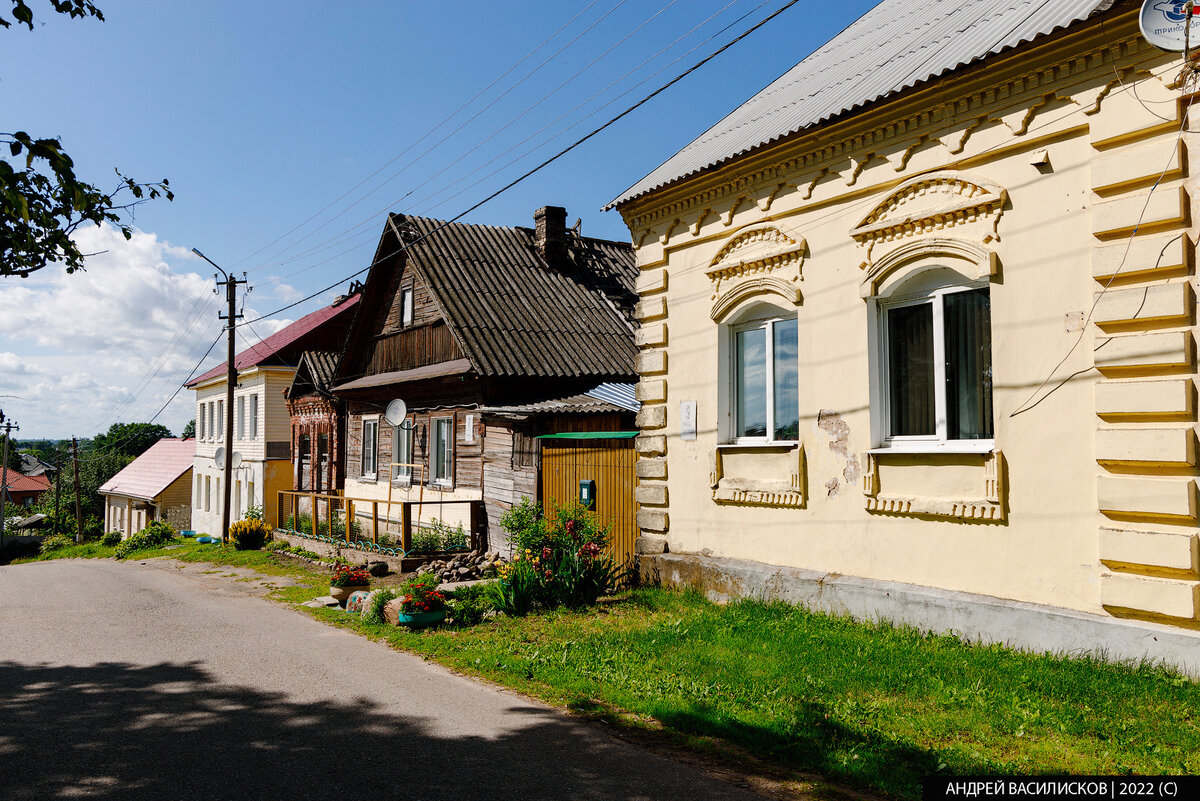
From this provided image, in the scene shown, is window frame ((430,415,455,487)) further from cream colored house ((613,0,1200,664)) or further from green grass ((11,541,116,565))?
green grass ((11,541,116,565))

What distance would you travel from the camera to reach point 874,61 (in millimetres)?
8867

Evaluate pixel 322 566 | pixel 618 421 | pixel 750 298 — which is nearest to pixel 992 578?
pixel 750 298

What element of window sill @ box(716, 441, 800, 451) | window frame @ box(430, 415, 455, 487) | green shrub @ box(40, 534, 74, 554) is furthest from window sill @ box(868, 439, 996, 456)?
green shrub @ box(40, 534, 74, 554)

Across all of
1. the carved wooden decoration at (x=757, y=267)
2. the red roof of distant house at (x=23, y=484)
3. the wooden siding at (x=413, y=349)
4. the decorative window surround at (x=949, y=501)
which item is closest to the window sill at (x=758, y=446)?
the decorative window surround at (x=949, y=501)

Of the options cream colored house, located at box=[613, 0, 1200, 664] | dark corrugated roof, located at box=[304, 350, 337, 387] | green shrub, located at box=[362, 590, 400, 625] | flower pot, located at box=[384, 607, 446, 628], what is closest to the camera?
cream colored house, located at box=[613, 0, 1200, 664]

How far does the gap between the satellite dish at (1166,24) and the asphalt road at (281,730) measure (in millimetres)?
5524

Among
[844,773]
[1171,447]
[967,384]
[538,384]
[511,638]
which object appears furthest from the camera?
[538,384]

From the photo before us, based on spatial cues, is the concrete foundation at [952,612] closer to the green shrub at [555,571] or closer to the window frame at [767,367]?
the green shrub at [555,571]

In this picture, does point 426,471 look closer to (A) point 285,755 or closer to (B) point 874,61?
(B) point 874,61

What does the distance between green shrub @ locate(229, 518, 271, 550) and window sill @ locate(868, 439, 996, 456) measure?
18.7 meters

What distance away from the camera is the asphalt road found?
4473mm

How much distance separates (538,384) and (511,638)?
9074 millimetres

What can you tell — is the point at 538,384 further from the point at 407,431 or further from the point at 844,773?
the point at 844,773

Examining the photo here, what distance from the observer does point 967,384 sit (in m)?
7.24
